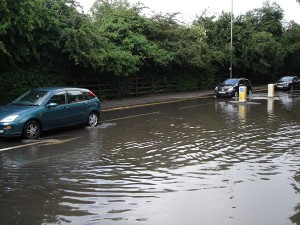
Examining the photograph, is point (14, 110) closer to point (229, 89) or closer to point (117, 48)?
point (117, 48)

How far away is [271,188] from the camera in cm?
663

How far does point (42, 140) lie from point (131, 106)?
11.9m

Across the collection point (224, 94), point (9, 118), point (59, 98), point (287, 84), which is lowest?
point (224, 94)

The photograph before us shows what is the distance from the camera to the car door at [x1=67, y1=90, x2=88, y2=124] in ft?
43.4

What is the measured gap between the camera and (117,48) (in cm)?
2525

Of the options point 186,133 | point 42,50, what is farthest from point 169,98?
point 186,133

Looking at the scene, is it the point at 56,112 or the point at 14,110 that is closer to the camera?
the point at 14,110

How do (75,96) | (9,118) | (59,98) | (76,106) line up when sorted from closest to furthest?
(9,118) < (59,98) < (76,106) < (75,96)

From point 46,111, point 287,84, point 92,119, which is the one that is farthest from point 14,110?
point 287,84

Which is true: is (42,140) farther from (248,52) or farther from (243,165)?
(248,52)

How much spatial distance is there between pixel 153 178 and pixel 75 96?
23.2 feet

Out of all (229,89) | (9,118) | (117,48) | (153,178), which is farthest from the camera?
(229,89)

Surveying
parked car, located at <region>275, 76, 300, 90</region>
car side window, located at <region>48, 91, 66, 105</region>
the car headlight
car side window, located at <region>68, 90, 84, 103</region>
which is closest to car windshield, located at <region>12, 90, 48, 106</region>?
car side window, located at <region>48, 91, 66, 105</region>

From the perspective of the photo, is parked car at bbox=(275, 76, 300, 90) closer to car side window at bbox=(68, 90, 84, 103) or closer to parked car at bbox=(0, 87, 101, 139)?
parked car at bbox=(0, 87, 101, 139)
